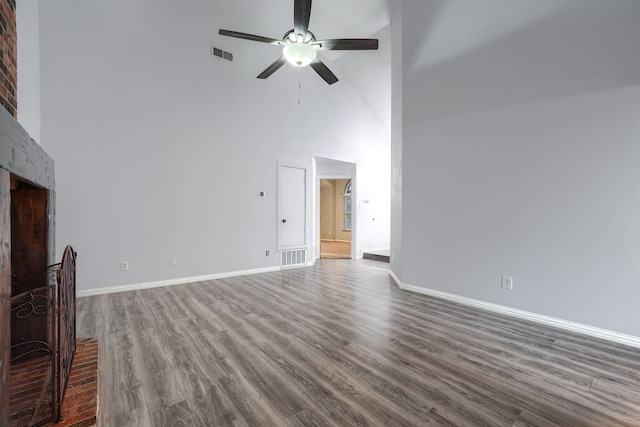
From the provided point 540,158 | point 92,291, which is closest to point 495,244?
point 540,158

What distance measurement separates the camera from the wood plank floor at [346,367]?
1.63 meters

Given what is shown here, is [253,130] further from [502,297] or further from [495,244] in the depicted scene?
[502,297]

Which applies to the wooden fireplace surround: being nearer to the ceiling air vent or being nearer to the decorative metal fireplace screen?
the decorative metal fireplace screen

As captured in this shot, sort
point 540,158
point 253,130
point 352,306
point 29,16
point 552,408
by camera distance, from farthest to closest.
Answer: point 253,130
point 352,306
point 540,158
point 29,16
point 552,408

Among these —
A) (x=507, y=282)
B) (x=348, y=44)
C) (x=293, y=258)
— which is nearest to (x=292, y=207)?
(x=293, y=258)

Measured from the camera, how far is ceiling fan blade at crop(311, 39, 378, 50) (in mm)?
3334

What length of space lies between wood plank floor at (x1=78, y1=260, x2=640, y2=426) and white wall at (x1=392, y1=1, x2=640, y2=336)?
445 millimetres

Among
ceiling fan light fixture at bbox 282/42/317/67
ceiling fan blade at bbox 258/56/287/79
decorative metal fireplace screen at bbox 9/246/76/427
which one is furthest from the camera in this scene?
ceiling fan blade at bbox 258/56/287/79

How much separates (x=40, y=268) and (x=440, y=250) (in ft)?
13.2

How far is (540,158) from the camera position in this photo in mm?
3021

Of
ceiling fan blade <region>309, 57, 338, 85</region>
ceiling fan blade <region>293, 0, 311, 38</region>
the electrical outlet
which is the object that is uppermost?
ceiling fan blade <region>293, 0, 311, 38</region>

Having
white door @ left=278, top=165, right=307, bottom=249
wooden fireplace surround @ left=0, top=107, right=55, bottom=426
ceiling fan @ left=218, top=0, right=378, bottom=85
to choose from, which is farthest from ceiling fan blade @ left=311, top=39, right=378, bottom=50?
wooden fireplace surround @ left=0, top=107, right=55, bottom=426

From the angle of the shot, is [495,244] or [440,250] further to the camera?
[440,250]

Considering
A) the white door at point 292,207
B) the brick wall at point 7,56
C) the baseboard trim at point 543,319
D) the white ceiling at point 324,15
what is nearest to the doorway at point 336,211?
the white door at point 292,207
